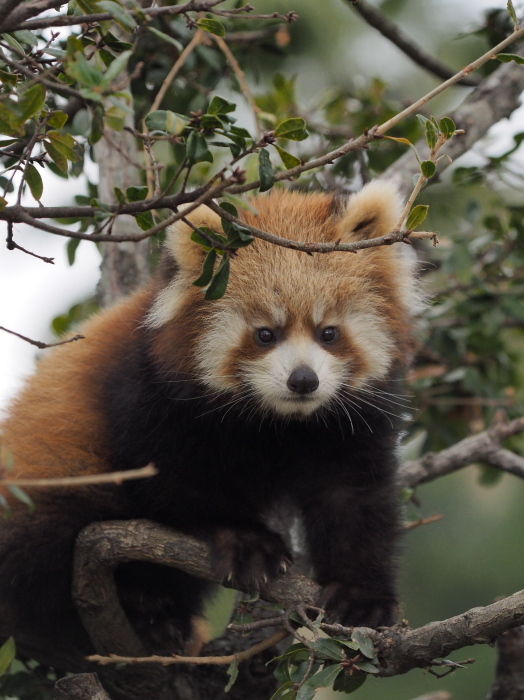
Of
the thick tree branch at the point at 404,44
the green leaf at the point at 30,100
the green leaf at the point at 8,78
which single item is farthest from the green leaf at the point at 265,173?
the thick tree branch at the point at 404,44

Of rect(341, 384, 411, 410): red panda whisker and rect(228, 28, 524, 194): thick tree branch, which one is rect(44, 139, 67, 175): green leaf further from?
rect(341, 384, 411, 410): red panda whisker

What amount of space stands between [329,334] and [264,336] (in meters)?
0.27

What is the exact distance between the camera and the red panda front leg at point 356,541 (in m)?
3.46

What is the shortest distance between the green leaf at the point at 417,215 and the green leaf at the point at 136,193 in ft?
2.45

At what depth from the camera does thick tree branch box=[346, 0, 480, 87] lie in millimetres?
4887

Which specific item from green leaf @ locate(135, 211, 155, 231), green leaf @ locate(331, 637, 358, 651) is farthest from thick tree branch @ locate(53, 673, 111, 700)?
green leaf @ locate(135, 211, 155, 231)

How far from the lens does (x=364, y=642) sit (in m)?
2.68

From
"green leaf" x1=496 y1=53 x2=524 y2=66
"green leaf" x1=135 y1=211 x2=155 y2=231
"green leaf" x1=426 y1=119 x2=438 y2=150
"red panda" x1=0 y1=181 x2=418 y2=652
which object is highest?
"green leaf" x1=496 y1=53 x2=524 y2=66

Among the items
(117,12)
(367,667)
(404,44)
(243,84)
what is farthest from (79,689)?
(404,44)

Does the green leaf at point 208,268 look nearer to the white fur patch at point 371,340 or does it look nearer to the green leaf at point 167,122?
the green leaf at point 167,122

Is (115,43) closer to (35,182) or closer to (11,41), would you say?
(11,41)

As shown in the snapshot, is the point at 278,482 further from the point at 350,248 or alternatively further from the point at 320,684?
the point at 350,248

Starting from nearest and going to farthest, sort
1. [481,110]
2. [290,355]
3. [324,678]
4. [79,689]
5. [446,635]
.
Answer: [446,635] < [324,678] < [79,689] < [290,355] < [481,110]

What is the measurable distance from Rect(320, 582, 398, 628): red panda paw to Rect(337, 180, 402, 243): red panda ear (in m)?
1.42
